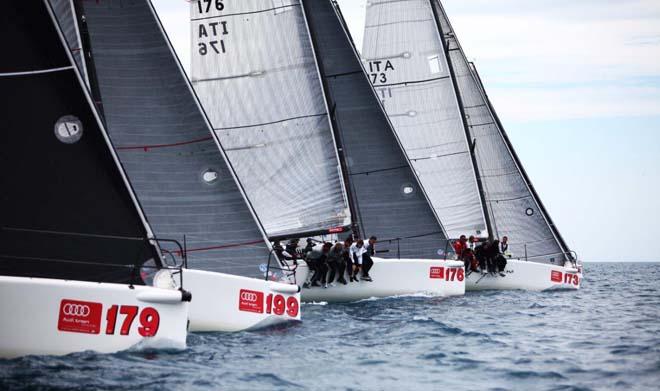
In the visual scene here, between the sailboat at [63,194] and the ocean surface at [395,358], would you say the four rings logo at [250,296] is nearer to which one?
the ocean surface at [395,358]

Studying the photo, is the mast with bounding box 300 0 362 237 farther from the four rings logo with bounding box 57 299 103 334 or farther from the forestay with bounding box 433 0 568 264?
the four rings logo with bounding box 57 299 103 334

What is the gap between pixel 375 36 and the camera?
28.2 metres

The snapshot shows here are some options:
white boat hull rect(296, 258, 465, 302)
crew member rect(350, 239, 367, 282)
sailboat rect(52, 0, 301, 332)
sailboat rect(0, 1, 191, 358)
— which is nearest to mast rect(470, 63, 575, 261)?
white boat hull rect(296, 258, 465, 302)

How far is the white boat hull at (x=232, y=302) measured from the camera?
13.7 meters

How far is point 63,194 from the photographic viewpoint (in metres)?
11.2

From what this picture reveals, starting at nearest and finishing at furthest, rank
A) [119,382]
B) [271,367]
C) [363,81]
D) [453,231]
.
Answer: [119,382] → [271,367] → [363,81] → [453,231]

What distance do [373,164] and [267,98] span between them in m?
3.09

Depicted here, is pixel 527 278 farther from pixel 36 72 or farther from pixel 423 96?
pixel 36 72

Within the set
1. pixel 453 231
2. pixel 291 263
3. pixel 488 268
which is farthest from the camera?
pixel 453 231

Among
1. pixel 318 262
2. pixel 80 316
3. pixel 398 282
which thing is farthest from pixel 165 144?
pixel 398 282

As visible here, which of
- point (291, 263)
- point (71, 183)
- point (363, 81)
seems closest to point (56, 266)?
point (71, 183)

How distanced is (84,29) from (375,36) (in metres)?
14.1

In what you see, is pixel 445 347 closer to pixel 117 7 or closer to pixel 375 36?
pixel 117 7

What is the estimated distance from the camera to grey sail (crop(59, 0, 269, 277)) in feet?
50.9
